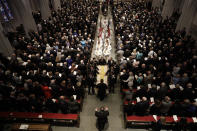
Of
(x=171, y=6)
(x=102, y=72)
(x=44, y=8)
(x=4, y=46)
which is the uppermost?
(x=44, y=8)

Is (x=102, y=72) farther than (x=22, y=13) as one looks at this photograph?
No

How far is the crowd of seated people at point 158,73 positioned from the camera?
742 centimetres

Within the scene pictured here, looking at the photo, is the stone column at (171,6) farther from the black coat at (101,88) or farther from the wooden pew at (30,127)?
the wooden pew at (30,127)

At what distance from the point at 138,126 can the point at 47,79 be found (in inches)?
229

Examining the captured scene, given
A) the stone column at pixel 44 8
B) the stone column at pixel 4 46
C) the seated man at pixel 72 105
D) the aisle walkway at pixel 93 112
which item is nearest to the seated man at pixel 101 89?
the aisle walkway at pixel 93 112

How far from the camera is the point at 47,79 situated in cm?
902

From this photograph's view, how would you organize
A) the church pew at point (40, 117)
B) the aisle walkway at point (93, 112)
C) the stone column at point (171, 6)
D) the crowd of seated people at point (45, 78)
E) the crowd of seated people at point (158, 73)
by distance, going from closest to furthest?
the crowd of seated people at point (158, 73) → the church pew at point (40, 117) → the crowd of seated people at point (45, 78) → the aisle walkway at point (93, 112) → the stone column at point (171, 6)

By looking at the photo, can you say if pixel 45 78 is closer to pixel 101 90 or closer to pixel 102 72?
pixel 101 90

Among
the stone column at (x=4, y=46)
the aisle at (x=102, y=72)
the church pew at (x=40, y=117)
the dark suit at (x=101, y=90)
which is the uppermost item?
the stone column at (x=4, y=46)

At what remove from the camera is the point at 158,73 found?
976 cm

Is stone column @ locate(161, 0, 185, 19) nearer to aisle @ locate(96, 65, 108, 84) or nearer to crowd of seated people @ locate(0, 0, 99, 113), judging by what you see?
crowd of seated people @ locate(0, 0, 99, 113)

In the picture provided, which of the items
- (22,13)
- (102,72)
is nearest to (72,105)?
(102,72)

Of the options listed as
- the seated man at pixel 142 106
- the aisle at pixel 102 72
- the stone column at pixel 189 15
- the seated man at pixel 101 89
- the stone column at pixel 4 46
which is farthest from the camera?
the stone column at pixel 189 15

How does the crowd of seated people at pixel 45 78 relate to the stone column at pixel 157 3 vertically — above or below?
below
